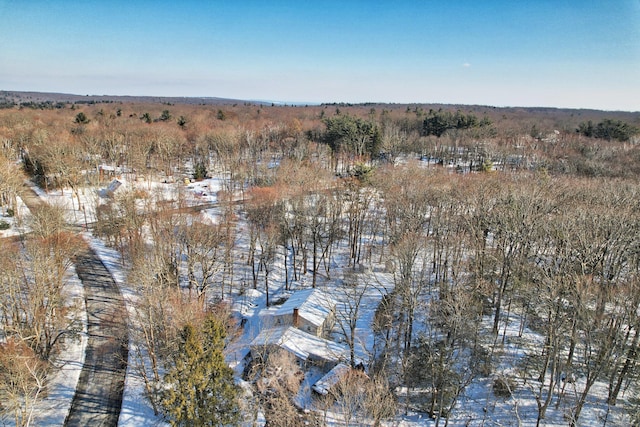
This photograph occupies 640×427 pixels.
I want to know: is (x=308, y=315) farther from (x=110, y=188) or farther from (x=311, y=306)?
(x=110, y=188)

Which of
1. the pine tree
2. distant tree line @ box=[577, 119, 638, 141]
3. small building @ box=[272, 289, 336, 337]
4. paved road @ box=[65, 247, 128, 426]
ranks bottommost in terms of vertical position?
paved road @ box=[65, 247, 128, 426]

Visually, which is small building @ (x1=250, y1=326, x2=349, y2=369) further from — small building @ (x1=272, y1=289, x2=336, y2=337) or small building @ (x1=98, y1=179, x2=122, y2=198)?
small building @ (x1=98, y1=179, x2=122, y2=198)

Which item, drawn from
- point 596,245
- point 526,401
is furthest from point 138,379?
point 596,245

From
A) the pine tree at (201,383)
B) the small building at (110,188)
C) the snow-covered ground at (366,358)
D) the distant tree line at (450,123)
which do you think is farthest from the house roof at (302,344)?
the distant tree line at (450,123)

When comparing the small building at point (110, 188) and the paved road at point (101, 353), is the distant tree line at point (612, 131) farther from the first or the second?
the paved road at point (101, 353)

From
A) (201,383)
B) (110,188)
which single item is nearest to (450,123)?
(110,188)

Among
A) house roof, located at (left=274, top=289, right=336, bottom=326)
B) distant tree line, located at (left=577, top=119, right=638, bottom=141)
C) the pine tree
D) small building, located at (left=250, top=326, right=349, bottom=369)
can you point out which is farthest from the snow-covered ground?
distant tree line, located at (left=577, top=119, right=638, bottom=141)
